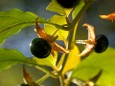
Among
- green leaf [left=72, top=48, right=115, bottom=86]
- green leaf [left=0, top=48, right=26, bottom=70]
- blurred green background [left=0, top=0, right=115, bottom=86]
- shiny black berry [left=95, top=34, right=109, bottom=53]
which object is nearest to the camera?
shiny black berry [left=95, top=34, right=109, bottom=53]

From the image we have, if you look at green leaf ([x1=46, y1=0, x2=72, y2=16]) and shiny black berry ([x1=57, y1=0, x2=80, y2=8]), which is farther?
green leaf ([x1=46, y1=0, x2=72, y2=16])

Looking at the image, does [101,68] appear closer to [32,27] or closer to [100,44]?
[100,44]

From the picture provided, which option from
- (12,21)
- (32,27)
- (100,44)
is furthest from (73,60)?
(32,27)

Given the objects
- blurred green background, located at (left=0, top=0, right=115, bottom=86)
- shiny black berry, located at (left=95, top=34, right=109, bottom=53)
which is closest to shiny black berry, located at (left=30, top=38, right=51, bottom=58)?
A: shiny black berry, located at (left=95, top=34, right=109, bottom=53)

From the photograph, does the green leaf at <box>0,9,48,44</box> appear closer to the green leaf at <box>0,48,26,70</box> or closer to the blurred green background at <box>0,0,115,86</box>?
the green leaf at <box>0,48,26,70</box>

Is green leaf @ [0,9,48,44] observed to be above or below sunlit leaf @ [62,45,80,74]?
above

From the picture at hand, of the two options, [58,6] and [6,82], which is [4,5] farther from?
[58,6]

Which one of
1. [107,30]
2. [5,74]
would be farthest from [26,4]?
[5,74]
